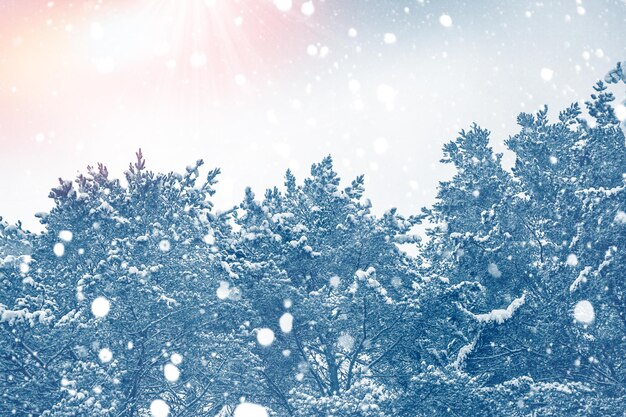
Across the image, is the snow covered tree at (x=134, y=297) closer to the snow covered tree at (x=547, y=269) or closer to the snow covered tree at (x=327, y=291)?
the snow covered tree at (x=327, y=291)

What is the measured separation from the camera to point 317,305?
11289mm

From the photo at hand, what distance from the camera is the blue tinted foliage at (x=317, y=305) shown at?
1059 cm

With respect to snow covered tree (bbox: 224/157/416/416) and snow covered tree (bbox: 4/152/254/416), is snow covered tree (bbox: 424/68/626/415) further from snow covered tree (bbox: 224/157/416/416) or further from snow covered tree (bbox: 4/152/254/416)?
snow covered tree (bbox: 4/152/254/416)

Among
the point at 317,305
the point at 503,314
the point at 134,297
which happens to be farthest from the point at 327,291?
the point at 134,297

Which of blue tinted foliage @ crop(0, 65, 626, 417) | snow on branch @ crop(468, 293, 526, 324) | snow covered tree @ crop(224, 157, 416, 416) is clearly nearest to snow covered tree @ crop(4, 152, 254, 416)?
blue tinted foliage @ crop(0, 65, 626, 417)

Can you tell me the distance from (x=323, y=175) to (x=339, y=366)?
5377mm

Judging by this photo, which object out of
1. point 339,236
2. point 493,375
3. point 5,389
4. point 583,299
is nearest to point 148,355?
point 5,389

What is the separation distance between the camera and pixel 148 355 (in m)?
12.0

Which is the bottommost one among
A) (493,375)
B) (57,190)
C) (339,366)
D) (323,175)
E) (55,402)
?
(493,375)

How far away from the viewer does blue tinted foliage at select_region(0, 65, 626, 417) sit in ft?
34.7

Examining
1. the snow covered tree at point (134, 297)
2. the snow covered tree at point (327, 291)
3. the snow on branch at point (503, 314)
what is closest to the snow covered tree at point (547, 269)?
the snow on branch at point (503, 314)

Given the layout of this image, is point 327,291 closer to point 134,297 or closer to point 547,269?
point 134,297

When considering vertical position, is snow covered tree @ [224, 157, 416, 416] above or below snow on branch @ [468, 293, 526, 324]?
above

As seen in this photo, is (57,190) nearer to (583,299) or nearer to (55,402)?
(55,402)
